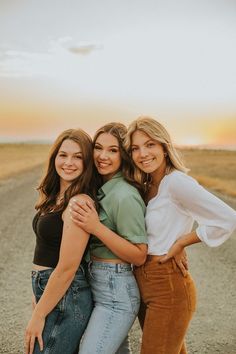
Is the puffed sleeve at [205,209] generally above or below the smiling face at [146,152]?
below

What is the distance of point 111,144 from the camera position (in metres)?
3.08

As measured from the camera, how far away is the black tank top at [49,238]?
2.80 metres

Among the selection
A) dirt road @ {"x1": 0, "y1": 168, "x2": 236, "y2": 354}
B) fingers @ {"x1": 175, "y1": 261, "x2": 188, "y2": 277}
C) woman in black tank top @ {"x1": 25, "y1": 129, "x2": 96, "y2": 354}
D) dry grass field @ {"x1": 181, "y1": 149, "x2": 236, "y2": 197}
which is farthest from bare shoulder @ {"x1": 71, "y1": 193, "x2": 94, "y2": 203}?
dirt road @ {"x1": 0, "y1": 168, "x2": 236, "y2": 354}

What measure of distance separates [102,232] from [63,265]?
0.27 meters

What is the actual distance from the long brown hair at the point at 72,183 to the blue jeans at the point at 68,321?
0.45 meters

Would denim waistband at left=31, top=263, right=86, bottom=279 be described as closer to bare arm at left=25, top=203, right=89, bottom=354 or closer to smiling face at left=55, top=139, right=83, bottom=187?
bare arm at left=25, top=203, right=89, bottom=354

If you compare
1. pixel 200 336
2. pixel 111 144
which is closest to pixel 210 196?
pixel 111 144

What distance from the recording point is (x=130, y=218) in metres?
2.78

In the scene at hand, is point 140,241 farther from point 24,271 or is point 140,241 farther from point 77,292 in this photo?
point 24,271

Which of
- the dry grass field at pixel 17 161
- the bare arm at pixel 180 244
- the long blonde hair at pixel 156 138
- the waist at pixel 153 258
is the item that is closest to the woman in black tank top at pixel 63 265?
the long blonde hair at pixel 156 138

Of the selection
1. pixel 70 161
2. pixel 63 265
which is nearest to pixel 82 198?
pixel 70 161

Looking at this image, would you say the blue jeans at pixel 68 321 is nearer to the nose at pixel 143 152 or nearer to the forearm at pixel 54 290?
the forearm at pixel 54 290

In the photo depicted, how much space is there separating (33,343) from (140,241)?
2.61 feet

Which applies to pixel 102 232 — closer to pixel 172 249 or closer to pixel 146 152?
pixel 172 249
